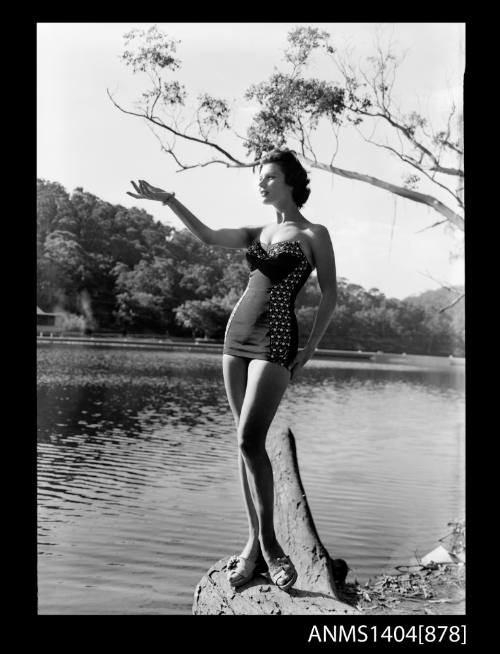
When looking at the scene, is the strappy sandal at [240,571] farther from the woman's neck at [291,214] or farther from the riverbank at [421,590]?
the woman's neck at [291,214]

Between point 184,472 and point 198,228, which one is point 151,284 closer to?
point 184,472

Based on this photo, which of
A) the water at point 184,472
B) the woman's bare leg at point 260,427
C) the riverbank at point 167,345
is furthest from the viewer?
the riverbank at point 167,345

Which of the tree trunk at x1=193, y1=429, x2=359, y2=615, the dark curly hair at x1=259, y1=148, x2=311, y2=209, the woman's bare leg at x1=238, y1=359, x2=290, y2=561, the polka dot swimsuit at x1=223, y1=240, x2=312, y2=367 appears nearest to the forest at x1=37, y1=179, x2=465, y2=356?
the tree trunk at x1=193, y1=429, x2=359, y2=615

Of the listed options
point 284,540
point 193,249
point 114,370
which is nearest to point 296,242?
point 284,540

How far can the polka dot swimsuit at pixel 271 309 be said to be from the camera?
9.48 ft

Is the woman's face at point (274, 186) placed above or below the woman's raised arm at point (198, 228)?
above

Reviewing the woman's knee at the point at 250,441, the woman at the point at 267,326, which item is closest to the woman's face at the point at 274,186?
the woman at the point at 267,326

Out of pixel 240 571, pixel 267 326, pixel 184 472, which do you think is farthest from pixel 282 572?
pixel 184 472

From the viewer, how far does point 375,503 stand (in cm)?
934

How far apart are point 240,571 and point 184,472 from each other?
814 cm

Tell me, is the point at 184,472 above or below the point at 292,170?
below

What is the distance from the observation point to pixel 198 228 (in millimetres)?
3012
